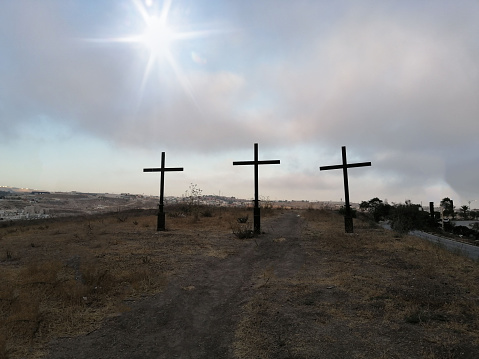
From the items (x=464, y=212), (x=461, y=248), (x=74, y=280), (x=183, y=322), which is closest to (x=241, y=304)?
(x=183, y=322)

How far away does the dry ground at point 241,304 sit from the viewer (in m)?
4.31

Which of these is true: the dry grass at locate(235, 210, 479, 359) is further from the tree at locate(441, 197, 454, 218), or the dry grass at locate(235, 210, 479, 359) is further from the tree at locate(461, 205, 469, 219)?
the tree at locate(461, 205, 469, 219)

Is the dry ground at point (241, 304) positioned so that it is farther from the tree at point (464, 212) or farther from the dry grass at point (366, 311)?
the tree at point (464, 212)

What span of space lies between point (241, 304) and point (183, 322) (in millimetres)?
1280

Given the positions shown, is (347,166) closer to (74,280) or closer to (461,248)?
(461,248)

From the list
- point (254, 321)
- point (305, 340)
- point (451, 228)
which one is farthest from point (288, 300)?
point (451, 228)

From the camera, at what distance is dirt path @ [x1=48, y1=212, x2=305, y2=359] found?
14.5 ft

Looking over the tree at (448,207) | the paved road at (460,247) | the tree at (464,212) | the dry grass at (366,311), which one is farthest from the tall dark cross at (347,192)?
the tree at (464,212)

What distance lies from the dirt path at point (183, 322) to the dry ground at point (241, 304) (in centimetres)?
3

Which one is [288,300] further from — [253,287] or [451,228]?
[451,228]

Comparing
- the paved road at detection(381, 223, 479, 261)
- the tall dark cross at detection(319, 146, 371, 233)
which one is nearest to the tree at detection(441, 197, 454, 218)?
the paved road at detection(381, 223, 479, 261)

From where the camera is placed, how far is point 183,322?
5.42 meters

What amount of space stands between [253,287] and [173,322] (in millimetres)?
2325

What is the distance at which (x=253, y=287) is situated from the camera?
7.12 meters
